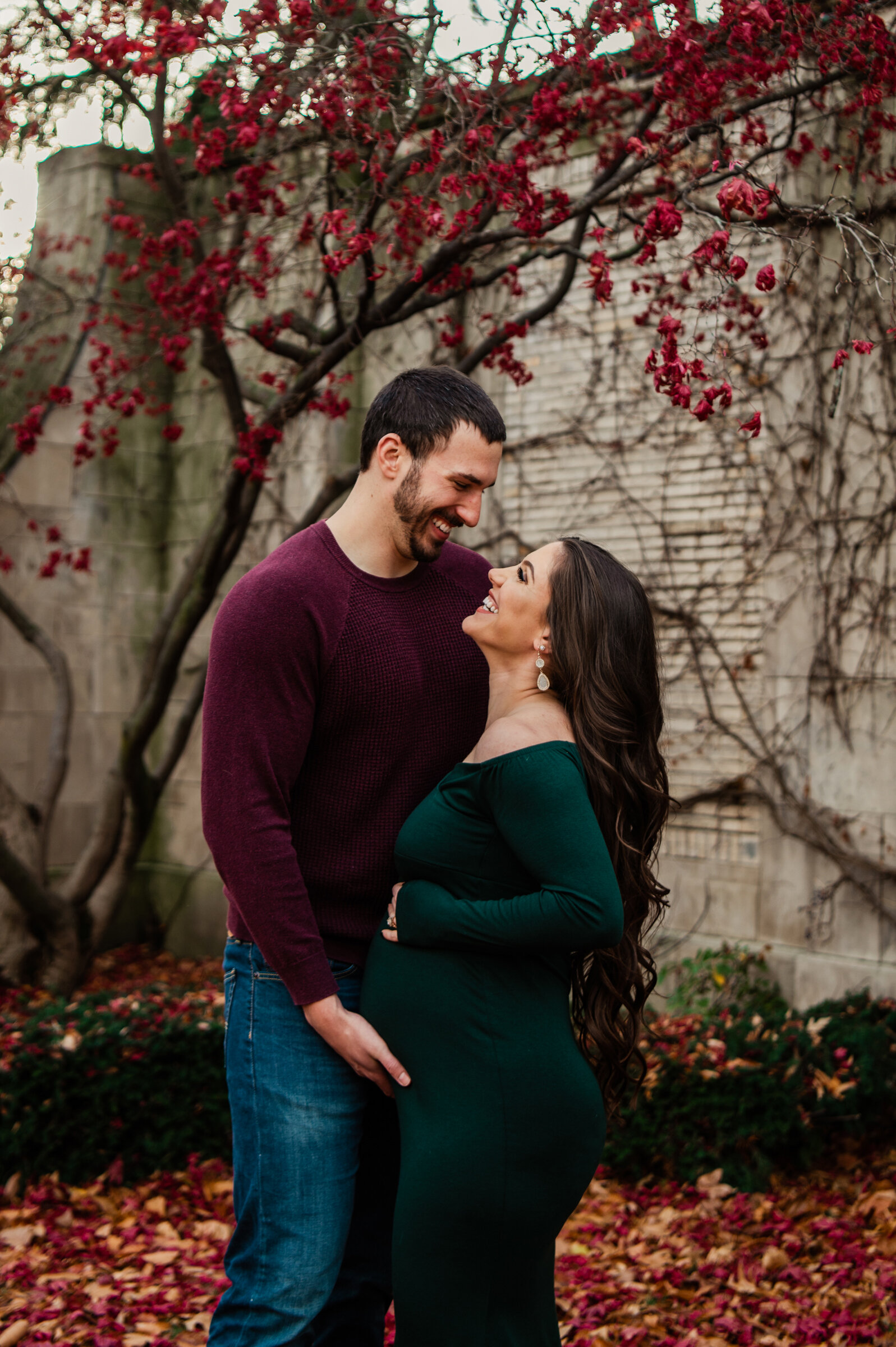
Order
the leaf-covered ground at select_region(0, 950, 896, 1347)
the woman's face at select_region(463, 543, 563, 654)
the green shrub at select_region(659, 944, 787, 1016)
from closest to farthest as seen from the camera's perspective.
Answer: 1. the woman's face at select_region(463, 543, 563, 654)
2. the leaf-covered ground at select_region(0, 950, 896, 1347)
3. the green shrub at select_region(659, 944, 787, 1016)

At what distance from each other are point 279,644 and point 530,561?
1.56 ft

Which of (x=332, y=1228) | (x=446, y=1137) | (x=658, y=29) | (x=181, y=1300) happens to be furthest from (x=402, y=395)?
(x=181, y=1300)

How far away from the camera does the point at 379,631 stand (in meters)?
2.28

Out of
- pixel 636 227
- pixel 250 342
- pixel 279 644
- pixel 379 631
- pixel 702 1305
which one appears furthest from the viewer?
pixel 250 342

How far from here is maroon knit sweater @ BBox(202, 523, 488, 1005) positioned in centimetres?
211

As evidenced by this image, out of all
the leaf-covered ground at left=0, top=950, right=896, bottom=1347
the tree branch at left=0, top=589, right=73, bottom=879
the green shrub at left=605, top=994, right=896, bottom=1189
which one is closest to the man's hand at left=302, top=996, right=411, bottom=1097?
the leaf-covered ground at left=0, top=950, right=896, bottom=1347

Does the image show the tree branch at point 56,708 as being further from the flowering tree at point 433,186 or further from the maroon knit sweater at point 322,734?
the maroon knit sweater at point 322,734

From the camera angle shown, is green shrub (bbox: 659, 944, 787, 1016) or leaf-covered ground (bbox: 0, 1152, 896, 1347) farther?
green shrub (bbox: 659, 944, 787, 1016)

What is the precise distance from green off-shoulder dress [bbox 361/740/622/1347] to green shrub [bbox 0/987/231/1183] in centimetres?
238

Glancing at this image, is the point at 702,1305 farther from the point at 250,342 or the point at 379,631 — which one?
the point at 250,342

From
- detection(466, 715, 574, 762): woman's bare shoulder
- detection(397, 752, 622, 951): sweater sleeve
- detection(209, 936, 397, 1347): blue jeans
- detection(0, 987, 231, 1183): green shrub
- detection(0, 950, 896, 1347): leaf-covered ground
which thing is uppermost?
detection(466, 715, 574, 762): woman's bare shoulder

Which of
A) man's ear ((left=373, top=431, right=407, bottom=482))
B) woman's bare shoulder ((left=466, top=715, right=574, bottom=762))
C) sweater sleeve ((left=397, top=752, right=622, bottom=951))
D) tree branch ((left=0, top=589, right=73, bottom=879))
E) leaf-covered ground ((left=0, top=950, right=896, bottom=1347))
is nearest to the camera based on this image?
sweater sleeve ((left=397, top=752, right=622, bottom=951))

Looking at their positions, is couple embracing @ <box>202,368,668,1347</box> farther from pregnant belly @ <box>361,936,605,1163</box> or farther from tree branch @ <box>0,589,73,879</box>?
tree branch @ <box>0,589,73,879</box>

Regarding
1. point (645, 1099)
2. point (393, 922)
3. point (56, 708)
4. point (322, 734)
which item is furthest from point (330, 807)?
point (56, 708)
